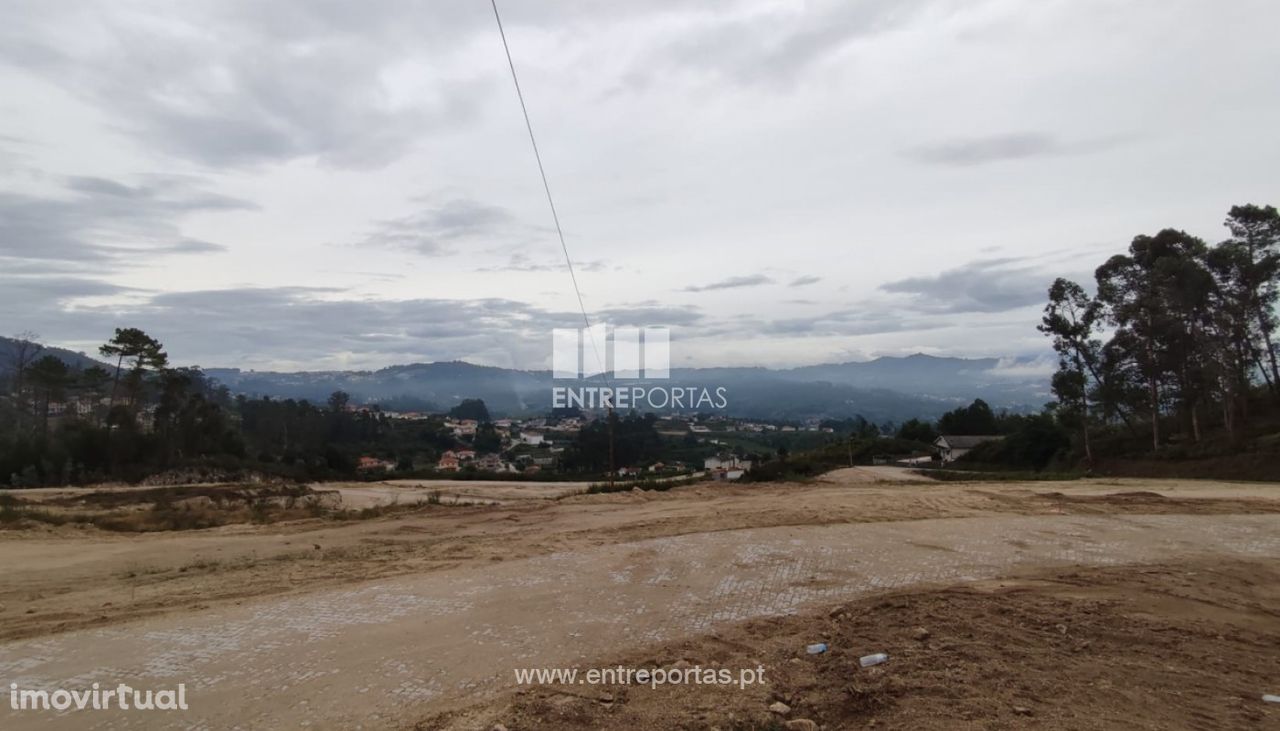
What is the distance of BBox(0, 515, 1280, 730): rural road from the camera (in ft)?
15.8

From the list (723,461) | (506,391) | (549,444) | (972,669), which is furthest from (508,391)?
(972,669)

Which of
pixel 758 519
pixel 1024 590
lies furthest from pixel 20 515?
pixel 1024 590

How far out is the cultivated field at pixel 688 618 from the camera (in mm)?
4453

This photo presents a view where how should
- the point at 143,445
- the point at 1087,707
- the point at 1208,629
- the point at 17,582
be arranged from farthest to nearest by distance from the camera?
the point at 143,445 < the point at 17,582 < the point at 1208,629 < the point at 1087,707

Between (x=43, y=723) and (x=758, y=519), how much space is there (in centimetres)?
952

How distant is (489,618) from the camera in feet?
21.3

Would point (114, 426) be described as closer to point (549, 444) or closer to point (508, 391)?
point (549, 444)

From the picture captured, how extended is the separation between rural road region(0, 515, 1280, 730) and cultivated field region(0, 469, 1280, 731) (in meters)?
0.03

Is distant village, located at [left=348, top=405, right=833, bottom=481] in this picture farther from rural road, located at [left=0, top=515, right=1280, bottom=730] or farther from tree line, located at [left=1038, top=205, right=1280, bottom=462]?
rural road, located at [left=0, top=515, right=1280, bottom=730]

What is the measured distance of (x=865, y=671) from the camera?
484 cm

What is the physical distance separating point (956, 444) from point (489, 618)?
43098 mm

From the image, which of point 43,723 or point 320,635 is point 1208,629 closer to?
point 320,635

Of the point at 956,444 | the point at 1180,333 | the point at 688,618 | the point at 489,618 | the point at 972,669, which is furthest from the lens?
the point at 956,444

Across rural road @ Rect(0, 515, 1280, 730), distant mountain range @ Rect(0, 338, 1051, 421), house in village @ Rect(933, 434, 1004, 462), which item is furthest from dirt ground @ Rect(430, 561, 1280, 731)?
distant mountain range @ Rect(0, 338, 1051, 421)
